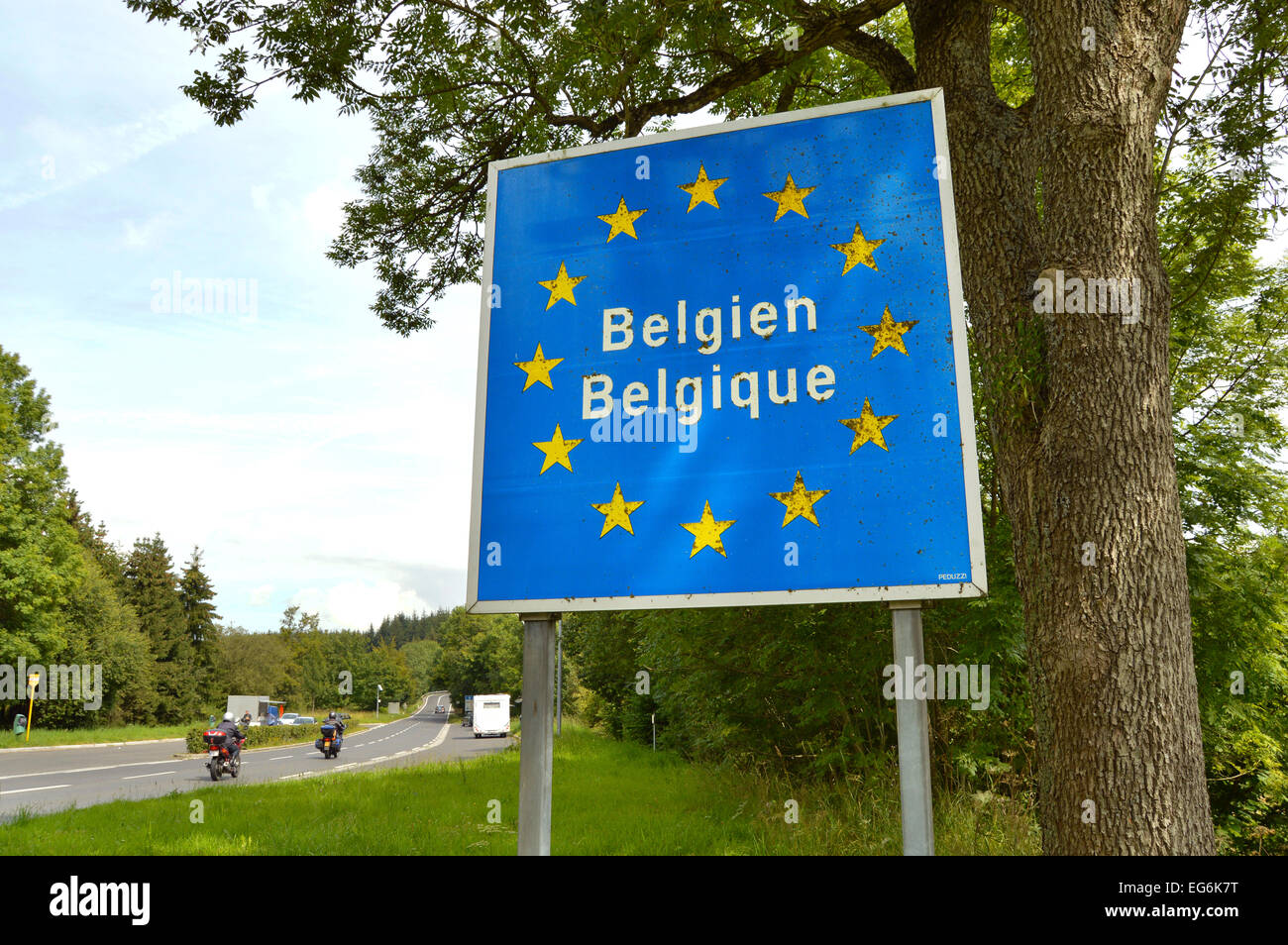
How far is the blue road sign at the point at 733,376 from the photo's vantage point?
3.07m

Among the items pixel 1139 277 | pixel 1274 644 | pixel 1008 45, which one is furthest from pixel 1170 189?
pixel 1274 644

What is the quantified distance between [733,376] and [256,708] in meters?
67.8

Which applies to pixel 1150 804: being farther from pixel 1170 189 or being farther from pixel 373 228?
pixel 373 228

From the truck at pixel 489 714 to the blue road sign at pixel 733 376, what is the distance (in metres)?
56.8

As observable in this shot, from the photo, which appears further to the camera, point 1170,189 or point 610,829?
point 610,829

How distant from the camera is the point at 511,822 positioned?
1163 centimetres

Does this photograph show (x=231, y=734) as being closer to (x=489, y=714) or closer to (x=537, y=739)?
(x=537, y=739)

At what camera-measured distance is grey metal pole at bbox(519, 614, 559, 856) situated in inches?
128

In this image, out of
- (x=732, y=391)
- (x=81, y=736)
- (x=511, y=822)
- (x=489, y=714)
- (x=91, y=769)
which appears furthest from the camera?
(x=489, y=714)

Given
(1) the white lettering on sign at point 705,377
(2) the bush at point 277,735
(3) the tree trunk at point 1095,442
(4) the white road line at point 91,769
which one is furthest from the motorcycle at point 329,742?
(1) the white lettering on sign at point 705,377

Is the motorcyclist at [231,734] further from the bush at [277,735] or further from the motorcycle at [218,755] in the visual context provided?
the bush at [277,735]

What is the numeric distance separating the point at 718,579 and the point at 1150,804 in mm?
2614

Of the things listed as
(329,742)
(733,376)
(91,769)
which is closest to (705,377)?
(733,376)
